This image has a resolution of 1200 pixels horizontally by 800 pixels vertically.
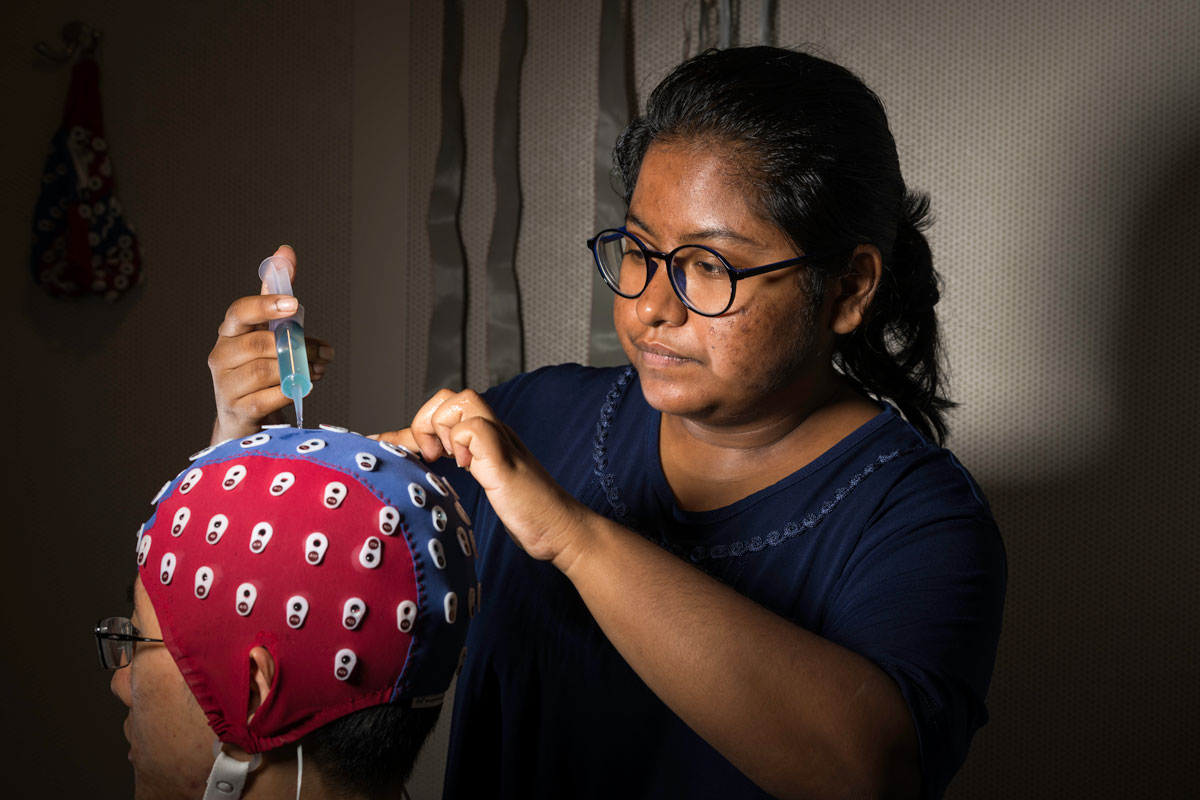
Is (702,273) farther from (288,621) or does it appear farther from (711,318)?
(288,621)

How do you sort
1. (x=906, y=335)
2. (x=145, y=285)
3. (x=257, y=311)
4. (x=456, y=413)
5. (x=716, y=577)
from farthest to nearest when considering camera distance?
(x=145, y=285) < (x=906, y=335) < (x=716, y=577) < (x=257, y=311) < (x=456, y=413)

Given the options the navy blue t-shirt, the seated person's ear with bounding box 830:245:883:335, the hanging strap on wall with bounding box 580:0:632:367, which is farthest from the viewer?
the hanging strap on wall with bounding box 580:0:632:367

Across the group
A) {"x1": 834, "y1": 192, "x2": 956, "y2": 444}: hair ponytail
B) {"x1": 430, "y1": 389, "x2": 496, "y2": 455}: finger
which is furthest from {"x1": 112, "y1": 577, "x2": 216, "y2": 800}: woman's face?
{"x1": 834, "y1": 192, "x2": 956, "y2": 444}: hair ponytail

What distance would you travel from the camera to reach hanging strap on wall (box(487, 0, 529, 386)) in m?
2.95

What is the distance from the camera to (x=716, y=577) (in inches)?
55.8

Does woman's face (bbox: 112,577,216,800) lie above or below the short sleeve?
below

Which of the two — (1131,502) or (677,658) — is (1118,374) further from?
(677,658)

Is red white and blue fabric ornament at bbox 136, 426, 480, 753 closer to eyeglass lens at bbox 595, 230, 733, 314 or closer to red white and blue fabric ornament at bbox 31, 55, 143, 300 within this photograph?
eyeglass lens at bbox 595, 230, 733, 314

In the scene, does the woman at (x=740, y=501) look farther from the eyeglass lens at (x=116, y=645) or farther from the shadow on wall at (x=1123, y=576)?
the shadow on wall at (x=1123, y=576)

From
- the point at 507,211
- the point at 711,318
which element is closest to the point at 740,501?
the point at 711,318

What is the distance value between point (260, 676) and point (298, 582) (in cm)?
12

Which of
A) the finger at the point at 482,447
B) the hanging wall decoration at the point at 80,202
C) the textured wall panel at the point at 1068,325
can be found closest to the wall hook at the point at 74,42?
the hanging wall decoration at the point at 80,202

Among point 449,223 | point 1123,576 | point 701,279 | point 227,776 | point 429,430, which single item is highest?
point 449,223

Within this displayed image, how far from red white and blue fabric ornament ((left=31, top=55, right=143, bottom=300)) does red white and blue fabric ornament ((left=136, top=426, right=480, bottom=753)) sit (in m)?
2.23
